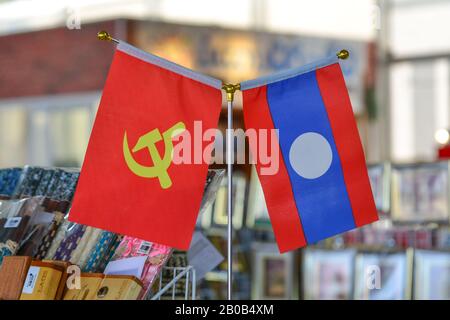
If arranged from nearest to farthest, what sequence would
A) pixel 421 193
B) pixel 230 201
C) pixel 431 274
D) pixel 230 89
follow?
pixel 230 201 < pixel 230 89 < pixel 431 274 < pixel 421 193

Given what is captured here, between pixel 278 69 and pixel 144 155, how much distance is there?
6498mm

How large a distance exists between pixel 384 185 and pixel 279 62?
292 cm

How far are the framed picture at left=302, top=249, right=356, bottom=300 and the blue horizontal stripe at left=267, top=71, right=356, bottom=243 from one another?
374 cm

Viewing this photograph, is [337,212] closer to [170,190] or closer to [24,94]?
[170,190]

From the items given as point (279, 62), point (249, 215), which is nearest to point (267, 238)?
point (249, 215)

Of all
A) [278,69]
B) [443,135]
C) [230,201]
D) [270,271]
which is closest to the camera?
[230,201]

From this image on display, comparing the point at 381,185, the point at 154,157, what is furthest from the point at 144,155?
the point at 381,185

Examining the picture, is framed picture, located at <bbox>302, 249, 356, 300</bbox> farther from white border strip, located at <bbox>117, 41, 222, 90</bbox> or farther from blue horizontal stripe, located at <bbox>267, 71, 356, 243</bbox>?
white border strip, located at <bbox>117, 41, 222, 90</bbox>

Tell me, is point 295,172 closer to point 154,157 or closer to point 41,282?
point 154,157

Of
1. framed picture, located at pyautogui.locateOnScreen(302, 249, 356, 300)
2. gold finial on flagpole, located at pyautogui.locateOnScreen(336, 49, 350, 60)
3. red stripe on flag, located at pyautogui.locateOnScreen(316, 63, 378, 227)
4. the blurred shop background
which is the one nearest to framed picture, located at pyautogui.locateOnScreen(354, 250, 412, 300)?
the blurred shop background

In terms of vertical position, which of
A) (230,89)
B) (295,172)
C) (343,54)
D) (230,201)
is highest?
(343,54)

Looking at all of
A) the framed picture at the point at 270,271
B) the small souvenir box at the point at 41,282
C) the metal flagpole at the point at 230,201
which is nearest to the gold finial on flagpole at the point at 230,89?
the metal flagpole at the point at 230,201

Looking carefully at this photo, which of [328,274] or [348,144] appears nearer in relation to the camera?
[348,144]

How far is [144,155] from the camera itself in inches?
100.0
